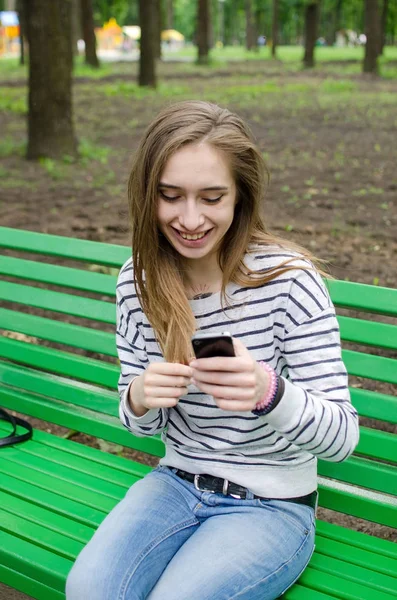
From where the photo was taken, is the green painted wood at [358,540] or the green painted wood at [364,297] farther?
the green painted wood at [364,297]

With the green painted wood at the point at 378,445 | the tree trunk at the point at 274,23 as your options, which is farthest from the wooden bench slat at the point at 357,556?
the tree trunk at the point at 274,23

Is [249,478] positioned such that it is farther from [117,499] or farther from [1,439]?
[1,439]

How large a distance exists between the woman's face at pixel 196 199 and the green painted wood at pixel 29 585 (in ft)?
3.30

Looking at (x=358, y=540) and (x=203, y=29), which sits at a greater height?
(x=203, y=29)

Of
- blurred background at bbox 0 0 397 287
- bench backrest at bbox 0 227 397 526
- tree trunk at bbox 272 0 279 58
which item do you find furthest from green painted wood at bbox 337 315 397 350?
tree trunk at bbox 272 0 279 58

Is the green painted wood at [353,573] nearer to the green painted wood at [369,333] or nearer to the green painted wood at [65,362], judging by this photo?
the green painted wood at [369,333]

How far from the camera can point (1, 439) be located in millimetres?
2949

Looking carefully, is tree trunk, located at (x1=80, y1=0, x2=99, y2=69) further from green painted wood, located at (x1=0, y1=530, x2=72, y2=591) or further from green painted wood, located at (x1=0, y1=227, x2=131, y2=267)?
green painted wood, located at (x1=0, y1=530, x2=72, y2=591)

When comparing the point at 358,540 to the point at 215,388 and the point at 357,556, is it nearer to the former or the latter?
the point at 357,556

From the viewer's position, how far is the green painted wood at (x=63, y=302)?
302 cm


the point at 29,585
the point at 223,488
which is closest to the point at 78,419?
the point at 29,585

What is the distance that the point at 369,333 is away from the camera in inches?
97.7

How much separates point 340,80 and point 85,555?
66.7 ft

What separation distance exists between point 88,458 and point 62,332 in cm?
52
